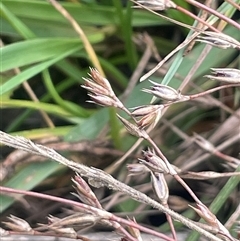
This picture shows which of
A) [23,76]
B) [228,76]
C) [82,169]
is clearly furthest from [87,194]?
[23,76]

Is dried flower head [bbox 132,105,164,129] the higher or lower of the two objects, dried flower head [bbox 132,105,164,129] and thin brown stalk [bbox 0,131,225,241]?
the higher

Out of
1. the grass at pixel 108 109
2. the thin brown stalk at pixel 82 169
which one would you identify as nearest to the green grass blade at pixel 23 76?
the grass at pixel 108 109

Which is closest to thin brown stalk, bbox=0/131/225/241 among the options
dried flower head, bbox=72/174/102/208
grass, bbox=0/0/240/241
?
dried flower head, bbox=72/174/102/208

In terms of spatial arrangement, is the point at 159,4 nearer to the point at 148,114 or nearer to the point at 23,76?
the point at 148,114

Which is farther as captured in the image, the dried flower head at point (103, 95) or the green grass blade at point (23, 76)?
the green grass blade at point (23, 76)

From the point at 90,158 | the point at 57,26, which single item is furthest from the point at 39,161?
the point at 57,26

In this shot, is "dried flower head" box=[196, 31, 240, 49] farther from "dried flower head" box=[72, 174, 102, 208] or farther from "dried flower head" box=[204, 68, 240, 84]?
"dried flower head" box=[72, 174, 102, 208]

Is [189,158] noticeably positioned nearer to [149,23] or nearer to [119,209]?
[119,209]

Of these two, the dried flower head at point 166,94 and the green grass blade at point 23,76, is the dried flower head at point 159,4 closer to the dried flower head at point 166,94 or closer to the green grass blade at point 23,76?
the dried flower head at point 166,94

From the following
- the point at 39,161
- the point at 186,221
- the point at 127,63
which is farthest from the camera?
the point at 127,63

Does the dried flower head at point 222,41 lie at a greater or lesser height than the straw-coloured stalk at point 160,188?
greater

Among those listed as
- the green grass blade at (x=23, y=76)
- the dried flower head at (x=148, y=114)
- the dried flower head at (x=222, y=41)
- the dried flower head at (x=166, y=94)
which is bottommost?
the green grass blade at (x=23, y=76)
